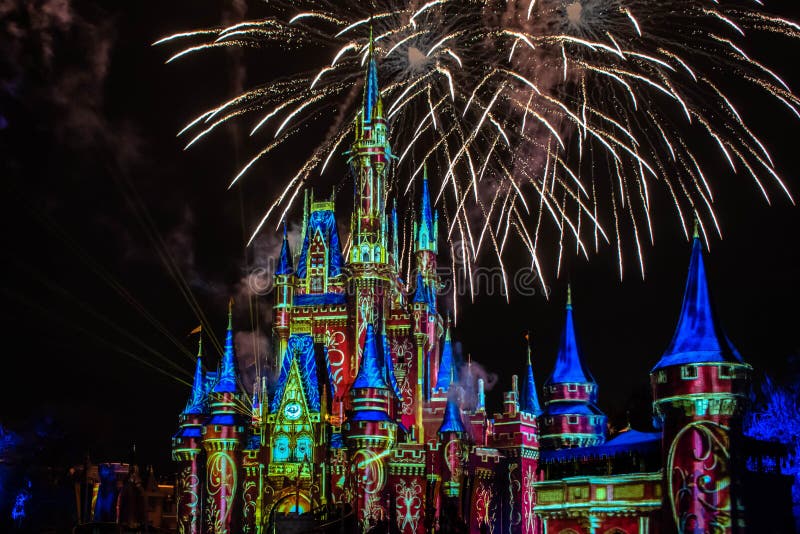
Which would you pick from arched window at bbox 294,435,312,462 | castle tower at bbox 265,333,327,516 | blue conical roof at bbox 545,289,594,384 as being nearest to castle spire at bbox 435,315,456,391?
castle tower at bbox 265,333,327,516

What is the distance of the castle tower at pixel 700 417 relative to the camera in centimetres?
3678

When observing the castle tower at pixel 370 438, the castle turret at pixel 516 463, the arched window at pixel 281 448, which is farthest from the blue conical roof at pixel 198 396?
the castle turret at pixel 516 463

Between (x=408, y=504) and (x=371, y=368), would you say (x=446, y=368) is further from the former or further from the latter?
(x=408, y=504)

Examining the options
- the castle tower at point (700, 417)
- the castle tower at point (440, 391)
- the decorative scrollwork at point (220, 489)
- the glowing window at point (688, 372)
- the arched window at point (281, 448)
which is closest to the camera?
the castle tower at point (700, 417)

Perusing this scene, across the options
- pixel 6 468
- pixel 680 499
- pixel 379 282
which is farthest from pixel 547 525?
pixel 6 468

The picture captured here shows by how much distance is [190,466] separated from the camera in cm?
5603

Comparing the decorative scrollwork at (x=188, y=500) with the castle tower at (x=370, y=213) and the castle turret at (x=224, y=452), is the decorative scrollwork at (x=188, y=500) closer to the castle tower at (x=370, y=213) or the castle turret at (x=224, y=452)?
the castle turret at (x=224, y=452)

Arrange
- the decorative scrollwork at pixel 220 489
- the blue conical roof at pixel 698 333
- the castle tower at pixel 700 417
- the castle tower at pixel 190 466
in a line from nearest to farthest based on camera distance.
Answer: the castle tower at pixel 700 417 < the blue conical roof at pixel 698 333 < the decorative scrollwork at pixel 220 489 < the castle tower at pixel 190 466

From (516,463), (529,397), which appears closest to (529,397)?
(529,397)

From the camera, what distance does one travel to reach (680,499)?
3781 cm

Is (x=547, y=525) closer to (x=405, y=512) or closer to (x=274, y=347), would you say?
(x=405, y=512)

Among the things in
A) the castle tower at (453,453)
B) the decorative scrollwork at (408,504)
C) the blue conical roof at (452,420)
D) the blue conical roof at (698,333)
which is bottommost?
the decorative scrollwork at (408,504)

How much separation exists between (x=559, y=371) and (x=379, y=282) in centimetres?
1326

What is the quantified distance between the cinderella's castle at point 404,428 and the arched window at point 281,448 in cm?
7
